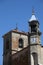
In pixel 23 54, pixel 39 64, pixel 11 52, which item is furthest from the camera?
pixel 11 52

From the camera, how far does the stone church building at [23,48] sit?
164 feet

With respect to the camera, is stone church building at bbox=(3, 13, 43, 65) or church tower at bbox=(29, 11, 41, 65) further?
stone church building at bbox=(3, 13, 43, 65)

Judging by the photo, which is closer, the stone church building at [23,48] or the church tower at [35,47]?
the church tower at [35,47]

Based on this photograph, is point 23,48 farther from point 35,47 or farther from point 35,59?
point 35,59

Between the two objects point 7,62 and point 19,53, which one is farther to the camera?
point 7,62

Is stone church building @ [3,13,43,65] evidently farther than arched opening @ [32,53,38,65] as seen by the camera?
Yes

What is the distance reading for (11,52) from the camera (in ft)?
190

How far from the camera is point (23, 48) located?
54.9 meters

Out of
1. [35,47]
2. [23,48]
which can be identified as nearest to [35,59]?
[35,47]

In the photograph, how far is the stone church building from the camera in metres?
50.0

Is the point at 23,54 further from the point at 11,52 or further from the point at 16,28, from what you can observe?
the point at 16,28

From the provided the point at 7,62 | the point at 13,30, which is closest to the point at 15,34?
the point at 13,30

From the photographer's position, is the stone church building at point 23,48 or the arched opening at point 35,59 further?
the stone church building at point 23,48

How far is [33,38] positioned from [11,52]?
8.61 metres
